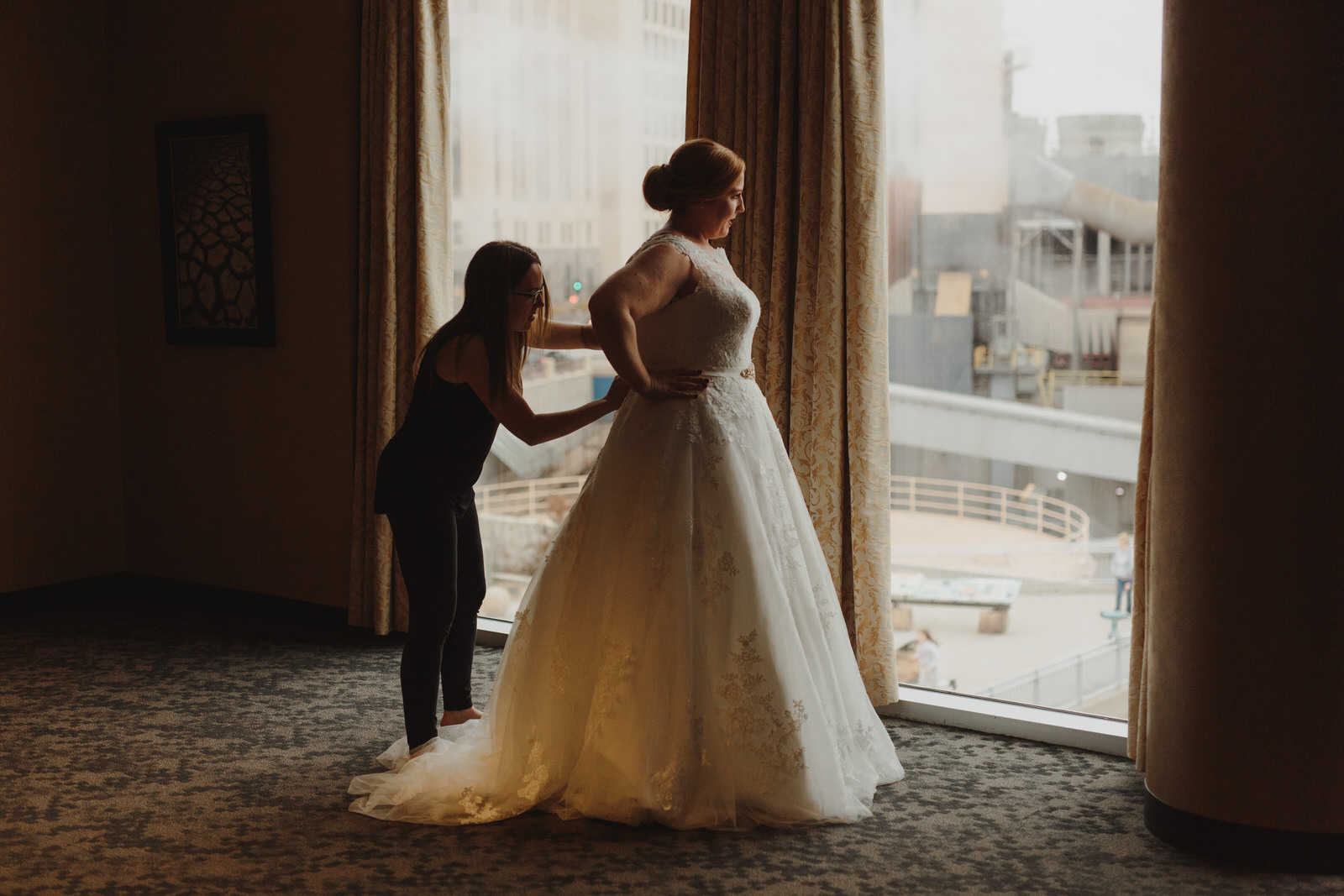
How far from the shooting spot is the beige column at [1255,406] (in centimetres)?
237

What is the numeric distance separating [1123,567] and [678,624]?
150 centimetres

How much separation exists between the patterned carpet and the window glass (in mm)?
981

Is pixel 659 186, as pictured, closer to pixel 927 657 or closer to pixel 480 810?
pixel 480 810

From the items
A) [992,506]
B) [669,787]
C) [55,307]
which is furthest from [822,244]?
[55,307]

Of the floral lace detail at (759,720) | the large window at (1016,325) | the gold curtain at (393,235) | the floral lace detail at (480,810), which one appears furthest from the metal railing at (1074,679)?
the gold curtain at (393,235)

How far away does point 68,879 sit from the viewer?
2.47 metres

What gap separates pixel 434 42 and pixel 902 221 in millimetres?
1890

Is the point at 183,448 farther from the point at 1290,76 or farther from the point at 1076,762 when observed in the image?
the point at 1290,76

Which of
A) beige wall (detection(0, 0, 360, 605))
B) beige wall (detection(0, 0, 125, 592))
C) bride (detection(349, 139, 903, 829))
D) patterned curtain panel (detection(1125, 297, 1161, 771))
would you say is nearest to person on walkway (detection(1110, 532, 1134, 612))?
patterned curtain panel (detection(1125, 297, 1161, 771))

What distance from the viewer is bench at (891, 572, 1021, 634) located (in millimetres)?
3627

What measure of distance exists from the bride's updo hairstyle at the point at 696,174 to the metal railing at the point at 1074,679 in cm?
181

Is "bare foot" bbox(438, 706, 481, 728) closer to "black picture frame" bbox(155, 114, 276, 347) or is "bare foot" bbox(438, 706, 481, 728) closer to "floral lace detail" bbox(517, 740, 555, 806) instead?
"floral lace detail" bbox(517, 740, 555, 806)

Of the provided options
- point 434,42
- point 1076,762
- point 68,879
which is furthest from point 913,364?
point 68,879

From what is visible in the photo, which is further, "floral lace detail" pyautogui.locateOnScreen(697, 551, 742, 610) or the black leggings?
the black leggings
